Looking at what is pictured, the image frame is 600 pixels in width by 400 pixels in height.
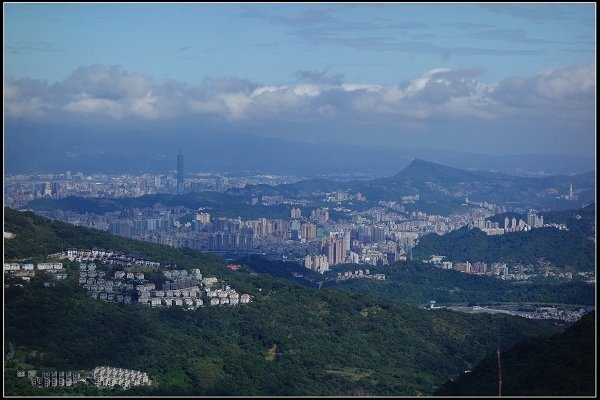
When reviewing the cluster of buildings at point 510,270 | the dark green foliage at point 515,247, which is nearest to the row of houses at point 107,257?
the cluster of buildings at point 510,270

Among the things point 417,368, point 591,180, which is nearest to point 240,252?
point 591,180

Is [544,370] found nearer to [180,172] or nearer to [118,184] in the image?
[118,184]

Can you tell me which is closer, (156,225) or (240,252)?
(240,252)

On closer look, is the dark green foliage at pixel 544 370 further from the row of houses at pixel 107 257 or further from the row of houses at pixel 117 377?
the row of houses at pixel 107 257

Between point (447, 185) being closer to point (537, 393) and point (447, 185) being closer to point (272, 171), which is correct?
point (272, 171)

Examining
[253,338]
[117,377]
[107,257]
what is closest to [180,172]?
[107,257]

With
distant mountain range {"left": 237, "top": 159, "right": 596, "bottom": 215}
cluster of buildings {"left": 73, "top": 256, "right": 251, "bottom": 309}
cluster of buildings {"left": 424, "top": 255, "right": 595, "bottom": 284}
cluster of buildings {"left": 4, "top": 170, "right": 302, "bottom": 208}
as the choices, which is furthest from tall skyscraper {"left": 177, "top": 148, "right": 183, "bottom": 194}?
cluster of buildings {"left": 73, "top": 256, "right": 251, "bottom": 309}
